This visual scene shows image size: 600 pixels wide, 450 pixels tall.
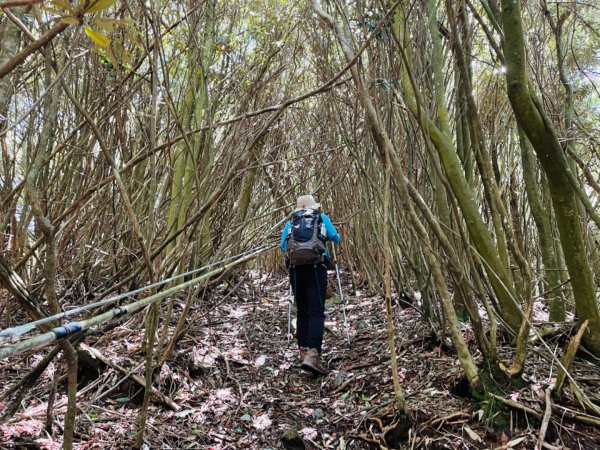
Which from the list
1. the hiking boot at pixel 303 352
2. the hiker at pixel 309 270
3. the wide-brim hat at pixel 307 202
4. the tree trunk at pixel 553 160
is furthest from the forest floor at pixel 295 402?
the wide-brim hat at pixel 307 202

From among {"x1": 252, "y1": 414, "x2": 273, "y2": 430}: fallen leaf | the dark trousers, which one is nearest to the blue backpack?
the dark trousers

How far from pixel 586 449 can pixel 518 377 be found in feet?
1.51

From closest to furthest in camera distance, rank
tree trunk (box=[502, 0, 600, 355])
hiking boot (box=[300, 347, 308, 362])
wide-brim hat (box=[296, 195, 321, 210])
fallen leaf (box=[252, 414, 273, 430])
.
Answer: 1. tree trunk (box=[502, 0, 600, 355])
2. fallen leaf (box=[252, 414, 273, 430])
3. hiking boot (box=[300, 347, 308, 362])
4. wide-brim hat (box=[296, 195, 321, 210])

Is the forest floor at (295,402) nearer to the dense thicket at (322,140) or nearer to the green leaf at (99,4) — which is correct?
the dense thicket at (322,140)

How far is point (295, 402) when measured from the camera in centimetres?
323

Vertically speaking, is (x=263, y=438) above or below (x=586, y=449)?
below

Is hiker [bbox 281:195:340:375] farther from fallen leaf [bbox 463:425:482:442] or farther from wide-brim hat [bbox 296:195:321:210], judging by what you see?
fallen leaf [bbox 463:425:482:442]

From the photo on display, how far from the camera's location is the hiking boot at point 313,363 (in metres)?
3.71

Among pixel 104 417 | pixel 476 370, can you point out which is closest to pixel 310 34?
pixel 476 370

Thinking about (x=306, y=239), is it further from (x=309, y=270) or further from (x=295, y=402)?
(x=295, y=402)

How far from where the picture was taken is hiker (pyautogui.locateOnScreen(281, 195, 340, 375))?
393 cm

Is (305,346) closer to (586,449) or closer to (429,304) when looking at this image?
(429,304)

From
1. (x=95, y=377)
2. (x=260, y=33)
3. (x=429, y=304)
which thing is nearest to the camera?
(x=95, y=377)

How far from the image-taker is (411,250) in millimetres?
4609
